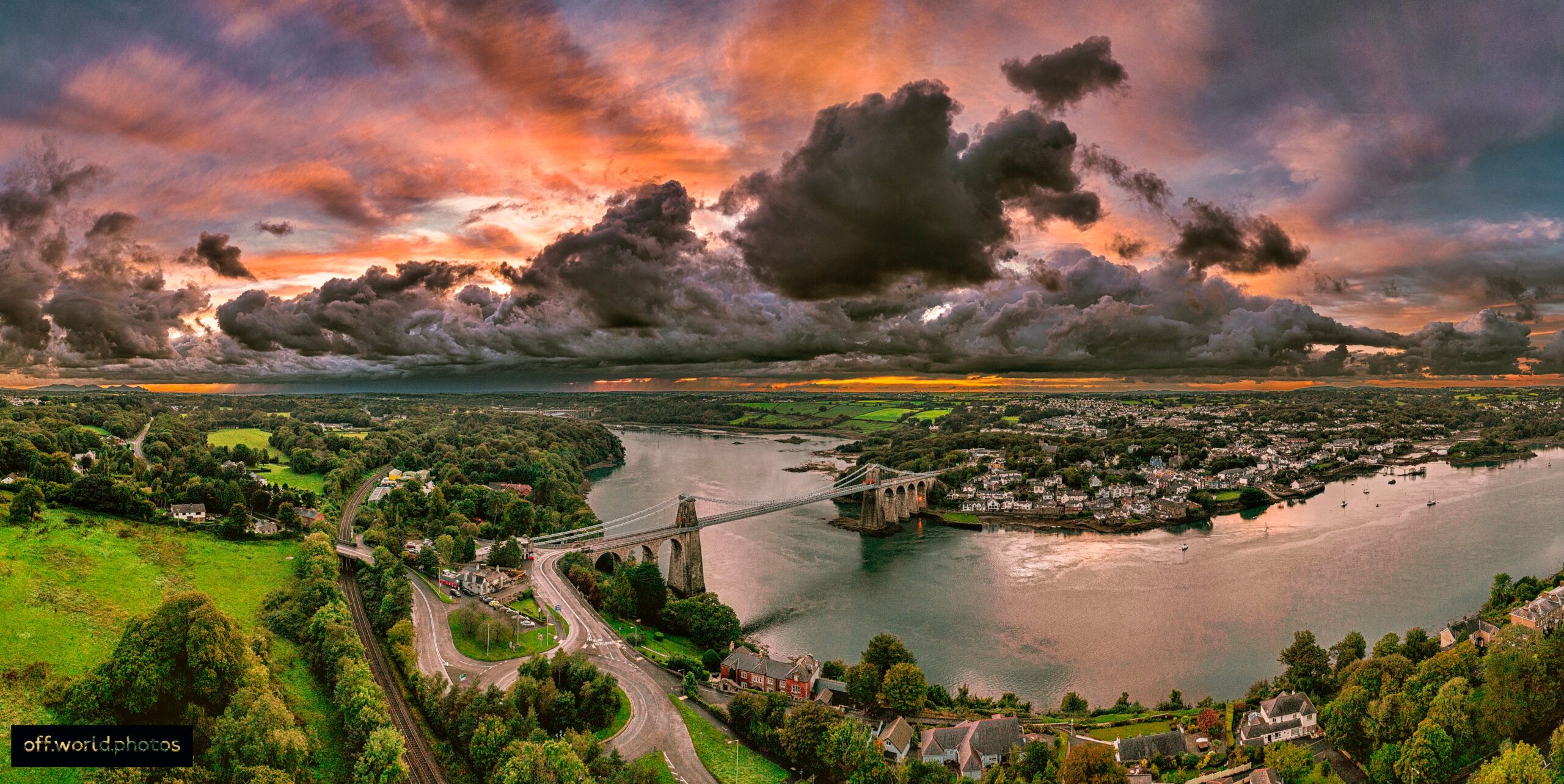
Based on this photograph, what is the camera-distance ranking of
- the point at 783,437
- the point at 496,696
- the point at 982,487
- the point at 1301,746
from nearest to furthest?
the point at 1301,746
the point at 496,696
the point at 982,487
the point at 783,437

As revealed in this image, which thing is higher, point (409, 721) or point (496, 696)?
point (496, 696)

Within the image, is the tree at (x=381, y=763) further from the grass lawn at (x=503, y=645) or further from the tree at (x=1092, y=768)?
the tree at (x=1092, y=768)

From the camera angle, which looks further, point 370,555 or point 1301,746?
point 370,555

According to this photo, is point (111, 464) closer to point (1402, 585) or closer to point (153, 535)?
point (153, 535)

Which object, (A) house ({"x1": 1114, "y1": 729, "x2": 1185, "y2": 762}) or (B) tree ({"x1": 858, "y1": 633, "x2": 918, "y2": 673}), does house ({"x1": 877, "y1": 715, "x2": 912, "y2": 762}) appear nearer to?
(B) tree ({"x1": 858, "y1": 633, "x2": 918, "y2": 673})

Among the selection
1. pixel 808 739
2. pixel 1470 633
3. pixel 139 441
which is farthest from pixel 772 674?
pixel 139 441

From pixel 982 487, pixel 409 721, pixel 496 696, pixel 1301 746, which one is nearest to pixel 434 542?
pixel 409 721

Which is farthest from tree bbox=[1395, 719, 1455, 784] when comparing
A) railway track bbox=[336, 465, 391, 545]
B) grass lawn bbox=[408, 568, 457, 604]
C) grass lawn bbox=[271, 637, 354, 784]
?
railway track bbox=[336, 465, 391, 545]

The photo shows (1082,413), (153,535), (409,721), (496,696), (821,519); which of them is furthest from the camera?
(1082,413)

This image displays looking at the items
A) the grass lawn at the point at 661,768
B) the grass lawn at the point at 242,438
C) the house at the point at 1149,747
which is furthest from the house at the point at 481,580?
the grass lawn at the point at 242,438
